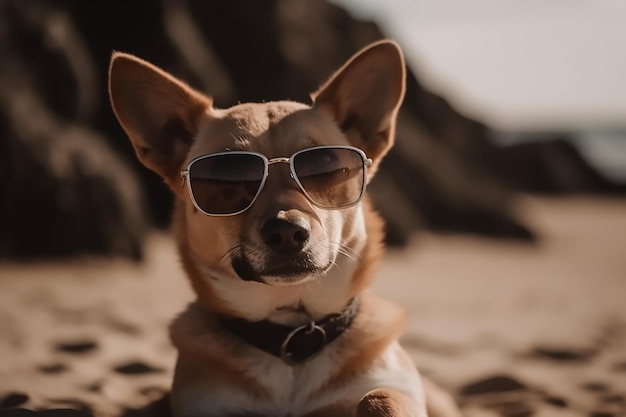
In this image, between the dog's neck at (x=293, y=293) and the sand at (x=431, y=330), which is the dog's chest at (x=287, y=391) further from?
the sand at (x=431, y=330)

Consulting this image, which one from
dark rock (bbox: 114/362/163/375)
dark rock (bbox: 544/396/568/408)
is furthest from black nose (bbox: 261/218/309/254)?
dark rock (bbox: 544/396/568/408)

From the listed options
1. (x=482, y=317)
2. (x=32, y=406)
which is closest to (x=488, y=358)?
(x=482, y=317)

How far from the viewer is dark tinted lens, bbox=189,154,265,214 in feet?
8.71

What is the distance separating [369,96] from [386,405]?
1.29 metres

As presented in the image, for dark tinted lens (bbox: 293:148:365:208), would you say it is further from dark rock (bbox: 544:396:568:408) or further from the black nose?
dark rock (bbox: 544:396:568:408)

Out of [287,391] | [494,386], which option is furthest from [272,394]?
[494,386]

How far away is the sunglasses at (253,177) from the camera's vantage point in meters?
2.66

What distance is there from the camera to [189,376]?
2.67 meters

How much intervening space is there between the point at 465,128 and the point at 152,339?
8.89 m

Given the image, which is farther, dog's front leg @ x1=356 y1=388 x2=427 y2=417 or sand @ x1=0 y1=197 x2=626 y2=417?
sand @ x1=0 y1=197 x2=626 y2=417

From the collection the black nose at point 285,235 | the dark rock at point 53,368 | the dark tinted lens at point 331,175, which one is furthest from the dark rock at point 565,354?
the dark rock at point 53,368

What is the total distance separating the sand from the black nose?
1037mm

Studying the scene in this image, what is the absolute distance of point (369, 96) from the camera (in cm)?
302

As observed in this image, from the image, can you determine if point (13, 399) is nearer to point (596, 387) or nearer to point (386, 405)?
point (386, 405)
